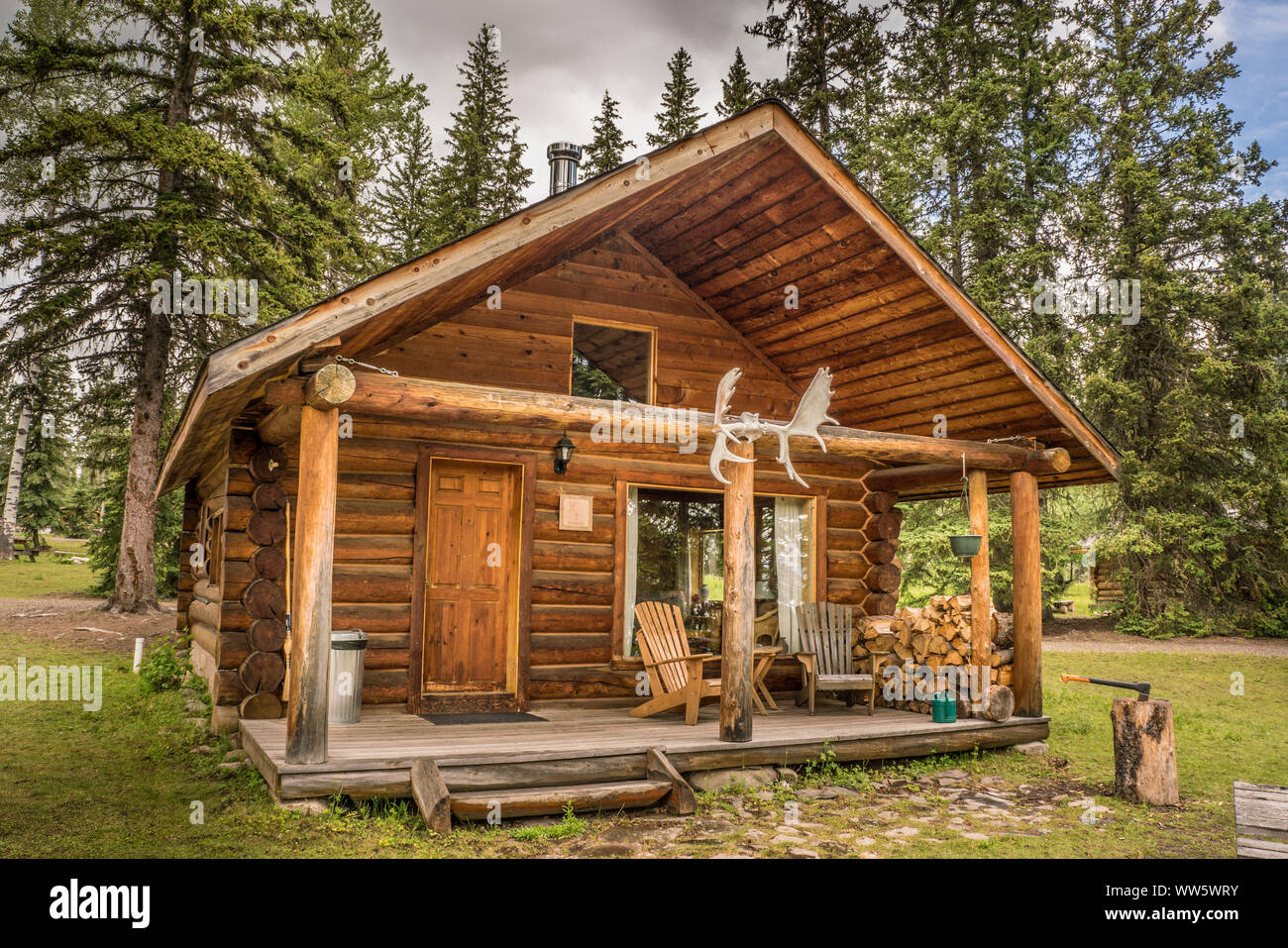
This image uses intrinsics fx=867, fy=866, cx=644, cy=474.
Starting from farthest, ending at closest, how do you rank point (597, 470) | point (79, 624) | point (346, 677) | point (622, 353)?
1. point (79, 624)
2. point (622, 353)
3. point (597, 470)
4. point (346, 677)

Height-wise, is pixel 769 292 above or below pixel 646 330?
above

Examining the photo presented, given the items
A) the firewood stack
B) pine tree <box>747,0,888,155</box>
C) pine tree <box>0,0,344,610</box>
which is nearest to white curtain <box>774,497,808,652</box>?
the firewood stack

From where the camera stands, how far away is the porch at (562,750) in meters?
5.03

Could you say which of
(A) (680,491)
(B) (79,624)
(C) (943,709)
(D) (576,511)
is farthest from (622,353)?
(B) (79,624)

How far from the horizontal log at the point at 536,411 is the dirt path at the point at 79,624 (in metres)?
8.65

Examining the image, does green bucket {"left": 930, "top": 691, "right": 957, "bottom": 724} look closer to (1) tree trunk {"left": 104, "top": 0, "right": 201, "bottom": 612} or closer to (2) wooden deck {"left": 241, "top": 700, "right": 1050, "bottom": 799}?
(2) wooden deck {"left": 241, "top": 700, "right": 1050, "bottom": 799}

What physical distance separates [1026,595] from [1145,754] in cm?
191

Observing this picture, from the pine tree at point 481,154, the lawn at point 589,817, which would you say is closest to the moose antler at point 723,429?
the lawn at point 589,817

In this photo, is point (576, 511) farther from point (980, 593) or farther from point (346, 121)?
point (346, 121)

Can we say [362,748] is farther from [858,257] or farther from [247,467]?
[858,257]

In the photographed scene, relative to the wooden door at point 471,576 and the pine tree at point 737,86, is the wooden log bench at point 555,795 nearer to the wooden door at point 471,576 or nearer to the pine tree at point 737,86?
the wooden door at point 471,576

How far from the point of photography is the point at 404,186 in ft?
66.9

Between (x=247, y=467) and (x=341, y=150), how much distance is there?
8749mm

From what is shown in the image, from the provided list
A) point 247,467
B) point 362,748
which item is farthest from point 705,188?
point 362,748
